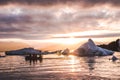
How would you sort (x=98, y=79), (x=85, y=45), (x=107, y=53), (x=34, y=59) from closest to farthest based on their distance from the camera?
(x=98, y=79), (x=34, y=59), (x=85, y=45), (x=107, y=53)

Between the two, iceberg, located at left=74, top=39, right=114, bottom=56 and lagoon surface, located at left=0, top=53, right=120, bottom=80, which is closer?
lagoon surface, located at left=0, top=53, right=120, bottom=80

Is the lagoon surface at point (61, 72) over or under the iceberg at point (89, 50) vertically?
under

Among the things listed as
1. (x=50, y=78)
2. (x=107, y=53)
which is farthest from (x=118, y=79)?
(x=107, y=53)

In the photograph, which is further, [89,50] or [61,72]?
[89,50]

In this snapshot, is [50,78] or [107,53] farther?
[107,53]

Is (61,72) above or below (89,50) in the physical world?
below

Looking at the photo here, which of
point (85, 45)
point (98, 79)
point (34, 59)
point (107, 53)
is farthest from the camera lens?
point (107, 53)

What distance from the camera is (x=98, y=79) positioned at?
42.4 metres

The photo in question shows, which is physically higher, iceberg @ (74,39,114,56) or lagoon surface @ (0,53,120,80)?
iceberg @ (74,39,114,56)

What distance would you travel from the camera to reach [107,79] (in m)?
42.7

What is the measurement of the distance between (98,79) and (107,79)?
1.49 metres

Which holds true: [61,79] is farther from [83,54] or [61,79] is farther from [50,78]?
[83,54]

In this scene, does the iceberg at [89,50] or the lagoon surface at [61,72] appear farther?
the iceberg at [89,50]

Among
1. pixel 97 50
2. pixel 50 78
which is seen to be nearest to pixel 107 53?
pixel 97 50
